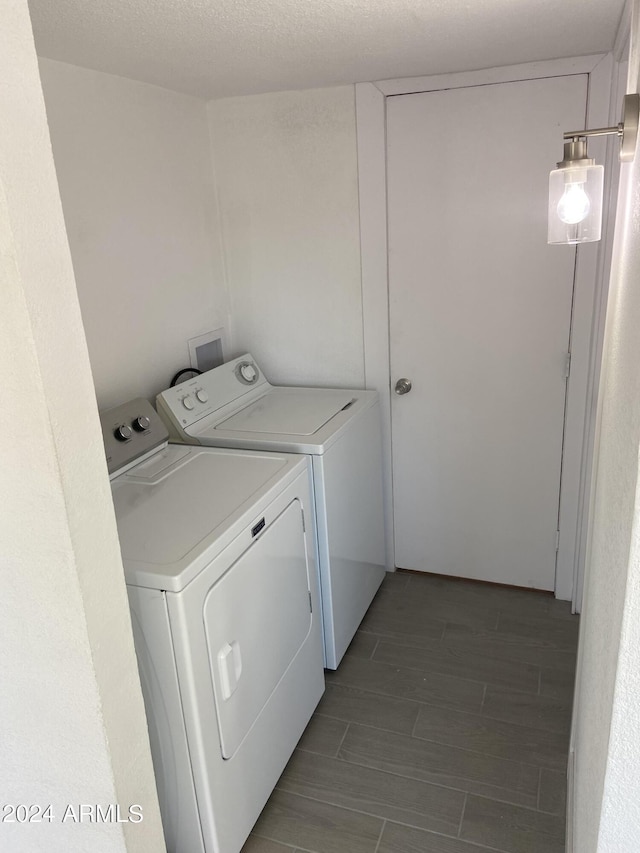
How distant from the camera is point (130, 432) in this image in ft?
6.82

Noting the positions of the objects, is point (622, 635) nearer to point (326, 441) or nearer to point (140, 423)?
point (326, 441)

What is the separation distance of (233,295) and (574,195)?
71.9 inches

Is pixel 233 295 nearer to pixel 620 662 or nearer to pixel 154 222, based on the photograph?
pixel 154 222

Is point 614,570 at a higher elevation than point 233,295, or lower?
lower

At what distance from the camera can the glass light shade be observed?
130 cm

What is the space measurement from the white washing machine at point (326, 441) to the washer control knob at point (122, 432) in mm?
261

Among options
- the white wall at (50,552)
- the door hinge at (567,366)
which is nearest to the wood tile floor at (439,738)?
the white wall at (50,552)

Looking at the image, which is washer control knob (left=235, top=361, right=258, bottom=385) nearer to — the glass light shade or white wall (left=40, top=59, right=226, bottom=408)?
white wall (left=40, top=59, right=226, bottom=408)

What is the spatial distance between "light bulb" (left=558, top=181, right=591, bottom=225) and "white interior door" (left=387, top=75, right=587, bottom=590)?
1.15 metres

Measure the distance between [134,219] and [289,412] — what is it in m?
0.89

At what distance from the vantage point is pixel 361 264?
2678 millimetres

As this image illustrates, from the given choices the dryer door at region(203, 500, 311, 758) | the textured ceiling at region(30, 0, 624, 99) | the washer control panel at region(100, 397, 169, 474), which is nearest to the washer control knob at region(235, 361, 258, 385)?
the washer control panel at region(100, 397, 169, 474)

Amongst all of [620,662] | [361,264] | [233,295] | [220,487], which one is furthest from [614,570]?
[233,295]

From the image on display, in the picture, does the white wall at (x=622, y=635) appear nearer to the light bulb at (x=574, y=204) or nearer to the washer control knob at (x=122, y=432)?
the light bulb at (x=574, y=204)
